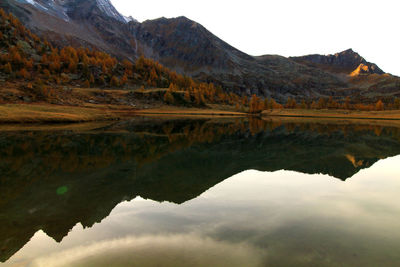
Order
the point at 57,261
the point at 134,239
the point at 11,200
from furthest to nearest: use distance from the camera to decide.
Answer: the point at 11,200 → the point at 134,239 → the point at 57,261

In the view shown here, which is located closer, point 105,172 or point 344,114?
point 105,172

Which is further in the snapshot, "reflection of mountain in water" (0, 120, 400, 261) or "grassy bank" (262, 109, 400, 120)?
"grassy bank" (262, 109, 400, 120)

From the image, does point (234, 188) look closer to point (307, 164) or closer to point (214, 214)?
point (214, 214)

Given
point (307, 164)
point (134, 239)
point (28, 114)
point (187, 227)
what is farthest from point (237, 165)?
point (28, 114)

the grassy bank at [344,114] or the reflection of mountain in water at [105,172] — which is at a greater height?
the grassy bank at [344,114]

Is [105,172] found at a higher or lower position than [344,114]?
lower

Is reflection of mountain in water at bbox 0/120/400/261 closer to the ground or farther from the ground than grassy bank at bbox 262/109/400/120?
closer to the ground

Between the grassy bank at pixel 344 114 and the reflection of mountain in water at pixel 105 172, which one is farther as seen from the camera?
the grassy bank at pixel 344 114

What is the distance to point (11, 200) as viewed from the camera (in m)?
14.7

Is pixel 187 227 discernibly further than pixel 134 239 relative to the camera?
Yes

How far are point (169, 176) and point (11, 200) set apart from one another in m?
11.4

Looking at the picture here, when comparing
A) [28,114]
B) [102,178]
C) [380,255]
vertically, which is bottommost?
[28,114]

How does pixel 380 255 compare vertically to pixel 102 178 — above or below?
above

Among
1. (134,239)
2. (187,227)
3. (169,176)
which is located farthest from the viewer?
(169,176)
